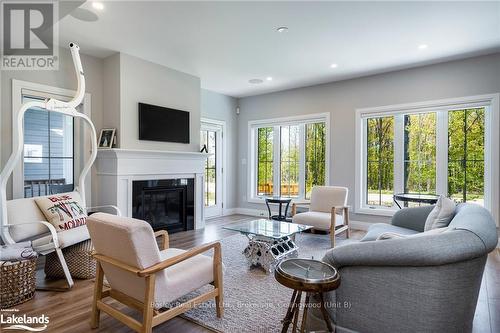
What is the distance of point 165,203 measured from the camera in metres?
4.86

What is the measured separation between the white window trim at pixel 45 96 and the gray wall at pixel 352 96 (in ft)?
11.2

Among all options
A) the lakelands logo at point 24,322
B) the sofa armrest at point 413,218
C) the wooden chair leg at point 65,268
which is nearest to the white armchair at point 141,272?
the lakelands logo at point 24,322

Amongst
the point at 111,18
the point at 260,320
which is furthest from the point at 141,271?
the point at 111,18

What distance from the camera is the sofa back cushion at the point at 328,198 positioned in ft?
15.2

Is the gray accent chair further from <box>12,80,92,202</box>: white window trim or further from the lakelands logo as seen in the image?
<box>12,80,92,202</box>: white window trim

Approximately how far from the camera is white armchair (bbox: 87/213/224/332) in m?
1.77

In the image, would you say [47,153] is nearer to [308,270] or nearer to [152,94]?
[152,94]

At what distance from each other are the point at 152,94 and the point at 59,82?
123 centimetres

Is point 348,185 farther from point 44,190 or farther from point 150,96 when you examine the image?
point 44,190

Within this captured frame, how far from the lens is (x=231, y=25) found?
3.34m

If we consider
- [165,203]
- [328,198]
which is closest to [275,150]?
[328,198]

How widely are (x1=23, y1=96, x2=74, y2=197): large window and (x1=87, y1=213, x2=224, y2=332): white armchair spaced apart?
2.51 metres

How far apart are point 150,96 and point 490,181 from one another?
5.16 meters
